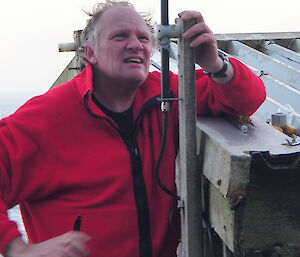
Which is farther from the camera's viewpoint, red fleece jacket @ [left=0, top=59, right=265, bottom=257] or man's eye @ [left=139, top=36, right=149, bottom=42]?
man's eye @ [left=139, top=36, right=149, bottom=42]

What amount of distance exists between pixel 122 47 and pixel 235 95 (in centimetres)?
67

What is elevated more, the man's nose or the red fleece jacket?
the man's nose

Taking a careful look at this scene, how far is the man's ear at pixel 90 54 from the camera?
263 centimetres

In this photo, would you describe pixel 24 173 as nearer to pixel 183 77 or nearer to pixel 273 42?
pixel 183 77

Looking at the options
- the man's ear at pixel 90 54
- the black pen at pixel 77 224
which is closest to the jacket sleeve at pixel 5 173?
the black pen at pixel 77 224

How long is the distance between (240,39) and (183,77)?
149 inches

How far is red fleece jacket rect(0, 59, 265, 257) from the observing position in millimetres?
2285

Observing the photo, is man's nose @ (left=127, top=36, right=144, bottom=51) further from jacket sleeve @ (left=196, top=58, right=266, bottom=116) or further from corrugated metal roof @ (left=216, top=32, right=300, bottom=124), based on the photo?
corrugated metal roof @ (left=216, top=32, right=300, bottom=124)

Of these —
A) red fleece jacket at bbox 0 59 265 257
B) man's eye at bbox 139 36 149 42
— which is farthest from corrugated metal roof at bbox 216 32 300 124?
man's eye at bbox 139 36 149 42

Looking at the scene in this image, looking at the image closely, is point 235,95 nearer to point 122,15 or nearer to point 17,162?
point 122,15

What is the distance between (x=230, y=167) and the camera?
1687mm

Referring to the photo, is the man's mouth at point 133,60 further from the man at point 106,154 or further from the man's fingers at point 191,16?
the man's fingers at point 191,16

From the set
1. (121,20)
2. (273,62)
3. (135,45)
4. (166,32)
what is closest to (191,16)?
(166,32)

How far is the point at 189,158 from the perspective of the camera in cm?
198
